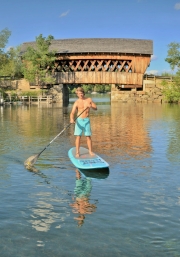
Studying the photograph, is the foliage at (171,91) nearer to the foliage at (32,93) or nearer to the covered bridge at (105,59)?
the covered bridge at (105,59)

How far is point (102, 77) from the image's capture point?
57.3 meters

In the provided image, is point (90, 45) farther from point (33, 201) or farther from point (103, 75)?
point (33, 201)

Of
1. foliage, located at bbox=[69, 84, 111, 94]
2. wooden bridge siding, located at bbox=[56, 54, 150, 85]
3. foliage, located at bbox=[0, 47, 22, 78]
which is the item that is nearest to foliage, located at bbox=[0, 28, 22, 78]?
foliage, located at bbox=[0, 47, 22, 78]

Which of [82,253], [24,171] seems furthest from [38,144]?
Answer: [82,253]

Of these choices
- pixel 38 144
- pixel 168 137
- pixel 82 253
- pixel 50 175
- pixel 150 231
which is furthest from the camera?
pixel 168 137

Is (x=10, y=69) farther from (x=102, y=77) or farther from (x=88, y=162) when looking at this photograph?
(x=88, y=162)

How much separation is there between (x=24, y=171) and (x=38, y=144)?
4.95m

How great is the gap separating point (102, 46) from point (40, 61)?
1011 cm

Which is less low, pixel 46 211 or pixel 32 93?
pixel 32 93

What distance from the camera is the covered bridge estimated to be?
56.5 m

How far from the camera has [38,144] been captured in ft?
48.8

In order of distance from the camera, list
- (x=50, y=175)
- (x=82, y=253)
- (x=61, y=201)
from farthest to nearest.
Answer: (x=50, y=175) < (x=61, y=201) < (x=82, y=253)

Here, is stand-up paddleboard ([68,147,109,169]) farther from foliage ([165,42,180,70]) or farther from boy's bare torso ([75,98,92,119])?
foliage ([165,42,180,70])

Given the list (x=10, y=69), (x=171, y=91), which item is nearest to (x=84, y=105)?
(x=171, y=91)
